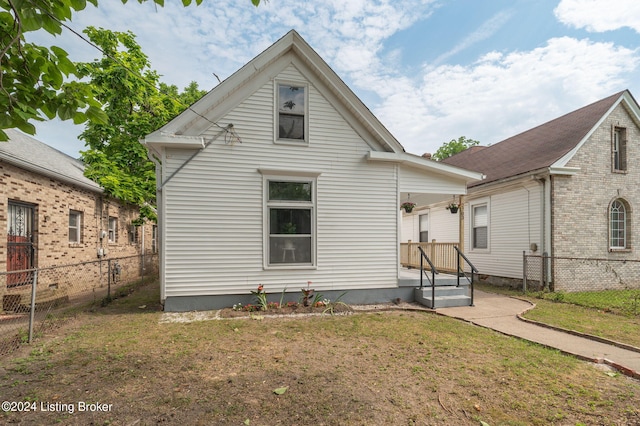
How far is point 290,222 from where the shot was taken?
7762 millimetres

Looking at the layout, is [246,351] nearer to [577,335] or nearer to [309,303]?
[309,303]

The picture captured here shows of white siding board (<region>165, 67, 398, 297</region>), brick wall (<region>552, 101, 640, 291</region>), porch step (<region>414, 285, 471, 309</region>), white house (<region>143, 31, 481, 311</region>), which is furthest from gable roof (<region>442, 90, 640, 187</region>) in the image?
white siding board (<region>165, 67, 398, 297</region>)

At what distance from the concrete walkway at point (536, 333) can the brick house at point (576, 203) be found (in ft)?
8.52

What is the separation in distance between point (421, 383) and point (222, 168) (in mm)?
5841

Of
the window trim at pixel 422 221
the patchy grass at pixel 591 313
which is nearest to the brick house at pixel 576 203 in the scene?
the patchy grass at pixel 591 313

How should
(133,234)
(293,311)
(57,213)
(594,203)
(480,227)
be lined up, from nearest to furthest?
(293,311), (57,213), (594,203), (480,227), (133,234)

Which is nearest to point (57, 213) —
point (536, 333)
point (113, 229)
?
point (113, 229)

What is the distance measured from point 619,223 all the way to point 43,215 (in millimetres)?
18755

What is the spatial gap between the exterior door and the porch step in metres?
10.1

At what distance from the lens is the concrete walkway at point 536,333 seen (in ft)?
14.8

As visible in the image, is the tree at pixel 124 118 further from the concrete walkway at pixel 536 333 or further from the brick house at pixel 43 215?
the concrete walkway at pixel 536 333

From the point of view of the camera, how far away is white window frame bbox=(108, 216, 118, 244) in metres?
13.5

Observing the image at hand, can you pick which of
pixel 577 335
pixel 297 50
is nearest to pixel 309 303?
pixel 577 335

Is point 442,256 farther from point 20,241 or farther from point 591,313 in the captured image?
point 20,241
